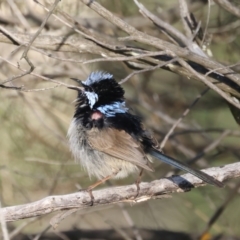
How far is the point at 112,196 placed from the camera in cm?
396

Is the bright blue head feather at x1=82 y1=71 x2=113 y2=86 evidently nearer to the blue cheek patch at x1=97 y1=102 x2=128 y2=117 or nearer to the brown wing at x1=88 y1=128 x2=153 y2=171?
the blue cheek patch at x1=97 y1=102 x2=128 y2=117

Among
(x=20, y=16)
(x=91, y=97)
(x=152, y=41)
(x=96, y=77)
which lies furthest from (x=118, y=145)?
(x=20, y=16)

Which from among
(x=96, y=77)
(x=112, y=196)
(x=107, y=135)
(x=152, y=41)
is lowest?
(x=112, y=196)

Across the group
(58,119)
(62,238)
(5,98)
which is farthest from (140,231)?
(5,98)

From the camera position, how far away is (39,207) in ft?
12.2

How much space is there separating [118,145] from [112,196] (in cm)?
56

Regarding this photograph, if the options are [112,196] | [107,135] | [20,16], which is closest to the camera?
[112,196]

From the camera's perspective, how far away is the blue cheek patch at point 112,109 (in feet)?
15.4

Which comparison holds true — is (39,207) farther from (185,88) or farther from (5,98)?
(185,88)

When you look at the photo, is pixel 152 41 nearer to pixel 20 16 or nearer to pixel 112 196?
pixel 112 196

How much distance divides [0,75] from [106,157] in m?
1.79

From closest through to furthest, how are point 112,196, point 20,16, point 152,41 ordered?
point 112,196 < point 152,41 < point 20,16

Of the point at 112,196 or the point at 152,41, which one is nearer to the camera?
the point at 112,196

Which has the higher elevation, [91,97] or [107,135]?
[91,97]
